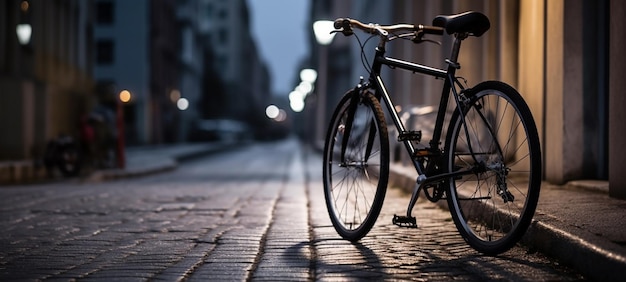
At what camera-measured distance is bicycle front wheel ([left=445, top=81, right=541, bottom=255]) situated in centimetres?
356

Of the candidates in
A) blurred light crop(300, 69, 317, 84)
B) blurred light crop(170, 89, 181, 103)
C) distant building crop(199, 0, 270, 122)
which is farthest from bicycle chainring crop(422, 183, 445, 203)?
distant building crop(199, 0, 270, 122)

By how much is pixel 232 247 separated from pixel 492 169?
5.19 feet

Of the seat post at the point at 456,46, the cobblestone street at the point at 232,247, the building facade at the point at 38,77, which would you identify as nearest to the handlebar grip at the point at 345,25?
the seat post at the point at 456,46

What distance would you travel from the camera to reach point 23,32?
51.4 feet

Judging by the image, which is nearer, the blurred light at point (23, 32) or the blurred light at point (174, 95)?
the blurred light at point (23, 32)

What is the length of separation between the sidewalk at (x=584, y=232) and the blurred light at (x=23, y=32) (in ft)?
40.6

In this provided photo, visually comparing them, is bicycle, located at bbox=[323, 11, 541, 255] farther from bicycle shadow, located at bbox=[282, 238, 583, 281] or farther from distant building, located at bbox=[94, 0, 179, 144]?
distant building, located at bbox=[94, 0, 179, 144]

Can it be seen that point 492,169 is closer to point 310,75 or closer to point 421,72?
point 421,72

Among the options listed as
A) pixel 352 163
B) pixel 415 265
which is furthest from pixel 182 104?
pixel 415 265

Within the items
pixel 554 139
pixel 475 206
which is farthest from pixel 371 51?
pixel 475 206

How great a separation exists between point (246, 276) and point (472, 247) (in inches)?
48.6

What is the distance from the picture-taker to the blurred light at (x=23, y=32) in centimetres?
1528

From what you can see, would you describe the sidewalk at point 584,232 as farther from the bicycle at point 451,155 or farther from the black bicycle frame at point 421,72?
the black bicycle frame at point 421,72

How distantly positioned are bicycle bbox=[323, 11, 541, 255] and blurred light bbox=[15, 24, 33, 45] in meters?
11.9
